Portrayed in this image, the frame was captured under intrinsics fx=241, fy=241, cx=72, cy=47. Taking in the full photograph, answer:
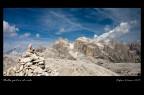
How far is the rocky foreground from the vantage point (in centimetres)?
616

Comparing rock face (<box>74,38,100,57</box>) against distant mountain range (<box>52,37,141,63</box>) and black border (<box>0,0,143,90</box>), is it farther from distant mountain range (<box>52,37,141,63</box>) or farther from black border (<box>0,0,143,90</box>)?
black border (<box>0,0,143,90</box>)

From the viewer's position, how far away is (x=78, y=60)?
6637 mm

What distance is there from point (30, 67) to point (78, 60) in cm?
132

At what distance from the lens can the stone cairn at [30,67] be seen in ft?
20.1

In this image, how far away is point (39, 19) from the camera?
6.27 meters

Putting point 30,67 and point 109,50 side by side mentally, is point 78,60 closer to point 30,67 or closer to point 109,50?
point 109,50

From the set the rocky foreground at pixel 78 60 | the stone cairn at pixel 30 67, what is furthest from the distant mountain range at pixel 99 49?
the stone cairn at pixel 30 67

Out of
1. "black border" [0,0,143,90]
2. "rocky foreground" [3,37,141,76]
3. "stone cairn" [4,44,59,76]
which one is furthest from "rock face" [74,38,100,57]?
"stone cairn" [4,44,59,76]
